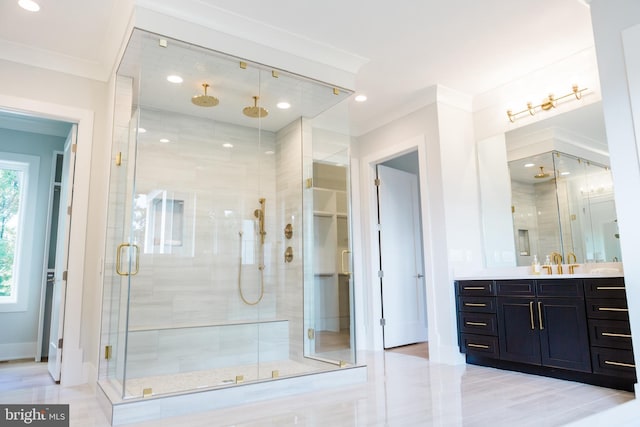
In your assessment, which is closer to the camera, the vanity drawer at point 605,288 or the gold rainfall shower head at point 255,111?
the vanity drawer at point 605,288

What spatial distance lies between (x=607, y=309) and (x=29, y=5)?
484cm

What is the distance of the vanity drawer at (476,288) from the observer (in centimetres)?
402

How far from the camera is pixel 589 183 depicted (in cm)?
376

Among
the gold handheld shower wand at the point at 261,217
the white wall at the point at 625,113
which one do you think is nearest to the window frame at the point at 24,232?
the gold handheld shower wand at the point at 261,217

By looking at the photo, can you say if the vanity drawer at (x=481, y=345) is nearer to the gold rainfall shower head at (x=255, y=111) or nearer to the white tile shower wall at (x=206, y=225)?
the white tile shower wall at (x=206, y=225)

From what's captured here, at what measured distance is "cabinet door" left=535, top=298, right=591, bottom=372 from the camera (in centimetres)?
325

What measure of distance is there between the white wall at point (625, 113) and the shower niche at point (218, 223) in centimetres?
207

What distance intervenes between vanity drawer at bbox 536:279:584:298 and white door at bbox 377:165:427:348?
2.12m

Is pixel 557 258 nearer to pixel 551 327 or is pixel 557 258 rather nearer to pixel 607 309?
pixel 551 327

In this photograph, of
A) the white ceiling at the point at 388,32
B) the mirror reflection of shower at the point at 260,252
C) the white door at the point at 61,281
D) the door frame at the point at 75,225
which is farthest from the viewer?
the mirror reflection of shower at the point at 260,252

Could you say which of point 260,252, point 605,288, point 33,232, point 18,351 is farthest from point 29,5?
point 605,288

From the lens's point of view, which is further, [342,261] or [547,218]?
[547,218]

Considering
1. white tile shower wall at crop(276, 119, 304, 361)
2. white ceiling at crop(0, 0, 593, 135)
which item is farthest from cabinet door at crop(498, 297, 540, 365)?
white ceiling at crop(0, 0, 593, 135)

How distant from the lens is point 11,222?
5129 mm
